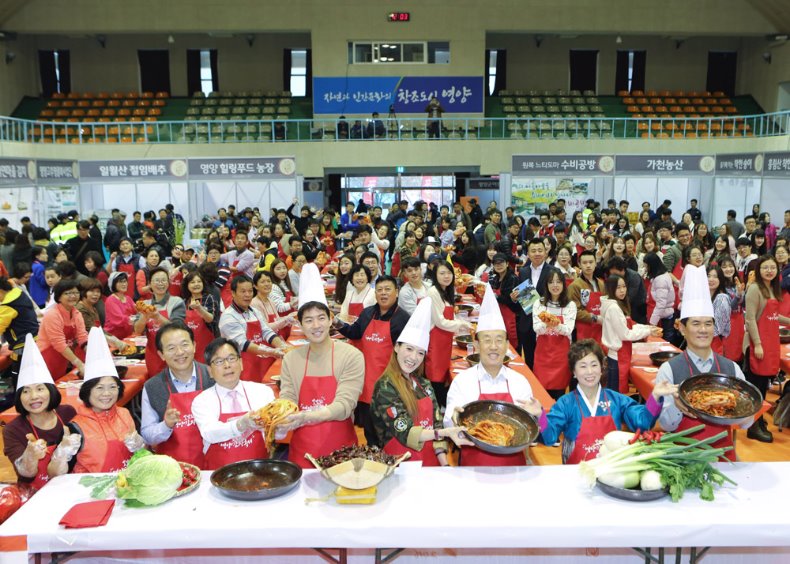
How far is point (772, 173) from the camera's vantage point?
1487 cm

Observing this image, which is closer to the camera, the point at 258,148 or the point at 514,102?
the point at 258,148

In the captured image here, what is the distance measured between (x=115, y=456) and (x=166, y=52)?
2730 cm

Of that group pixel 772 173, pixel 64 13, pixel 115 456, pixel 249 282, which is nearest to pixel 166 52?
pixel 64 13

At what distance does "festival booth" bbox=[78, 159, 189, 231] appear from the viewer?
16.0 metres

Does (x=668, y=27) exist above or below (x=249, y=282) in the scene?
above

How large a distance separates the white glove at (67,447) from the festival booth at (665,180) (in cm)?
1448

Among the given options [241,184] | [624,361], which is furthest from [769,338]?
[241,184]

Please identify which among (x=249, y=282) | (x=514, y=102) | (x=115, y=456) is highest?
(x=514, y=102)

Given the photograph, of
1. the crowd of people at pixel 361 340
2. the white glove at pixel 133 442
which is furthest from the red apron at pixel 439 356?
the white glove at pixel 133 442

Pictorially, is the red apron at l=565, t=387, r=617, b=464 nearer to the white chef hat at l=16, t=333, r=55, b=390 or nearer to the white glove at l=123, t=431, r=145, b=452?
the white glove at l=123, t=431, r=145, b=452

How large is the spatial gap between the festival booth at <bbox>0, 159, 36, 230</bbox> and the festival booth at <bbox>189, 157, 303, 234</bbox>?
3380 millimetres

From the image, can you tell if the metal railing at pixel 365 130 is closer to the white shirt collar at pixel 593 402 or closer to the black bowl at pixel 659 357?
the black bowl at pixel 659 357

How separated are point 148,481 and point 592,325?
15.7 ft

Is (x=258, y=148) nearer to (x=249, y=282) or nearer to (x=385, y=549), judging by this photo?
(x=249, y=282)
